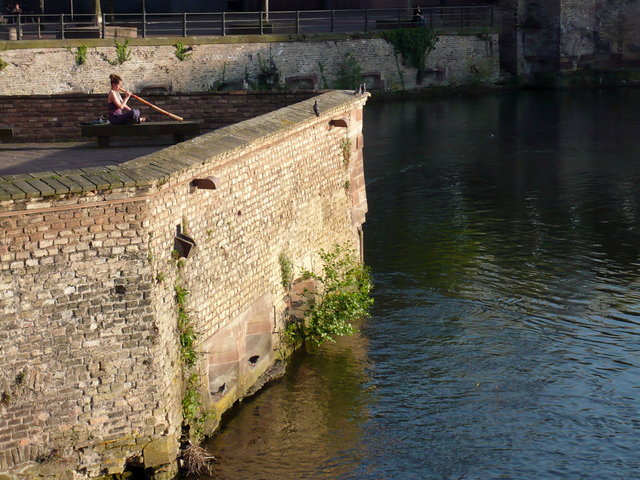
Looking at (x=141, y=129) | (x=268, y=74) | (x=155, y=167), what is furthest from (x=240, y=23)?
(x=155, y=167)

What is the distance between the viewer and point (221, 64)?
43844mm

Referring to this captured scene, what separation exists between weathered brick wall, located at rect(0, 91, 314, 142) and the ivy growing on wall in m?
Answer: 28.9

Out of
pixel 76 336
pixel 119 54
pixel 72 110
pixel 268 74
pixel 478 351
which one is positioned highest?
pixel 119 54

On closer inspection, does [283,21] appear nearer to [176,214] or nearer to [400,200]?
[400,200]

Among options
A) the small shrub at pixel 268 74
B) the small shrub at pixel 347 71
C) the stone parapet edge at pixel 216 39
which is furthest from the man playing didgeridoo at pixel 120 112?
the small shrub at pixel 347 71

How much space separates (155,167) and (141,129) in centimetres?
513

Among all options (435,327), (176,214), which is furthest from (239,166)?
(435,327)

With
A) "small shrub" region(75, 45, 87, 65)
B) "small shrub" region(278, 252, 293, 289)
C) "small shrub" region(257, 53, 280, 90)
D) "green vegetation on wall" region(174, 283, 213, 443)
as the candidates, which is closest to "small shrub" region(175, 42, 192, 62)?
"small shrub" region(257, 53, 280, 90)

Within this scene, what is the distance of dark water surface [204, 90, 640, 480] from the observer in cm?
1314

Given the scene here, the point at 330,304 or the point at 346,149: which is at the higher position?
the point at 346,149

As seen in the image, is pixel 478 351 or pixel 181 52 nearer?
pixel 478 351

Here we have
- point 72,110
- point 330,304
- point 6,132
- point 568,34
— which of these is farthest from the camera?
point 568,34

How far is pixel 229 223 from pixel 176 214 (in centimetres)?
165

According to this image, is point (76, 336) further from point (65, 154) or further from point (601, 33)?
point (601, 33)
